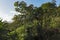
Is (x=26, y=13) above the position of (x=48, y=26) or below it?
above

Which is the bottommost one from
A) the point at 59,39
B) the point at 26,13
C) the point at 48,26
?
the point at 59,39

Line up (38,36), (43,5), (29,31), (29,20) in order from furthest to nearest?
(43,5) → (29,20) → (38,36) → (29,31)

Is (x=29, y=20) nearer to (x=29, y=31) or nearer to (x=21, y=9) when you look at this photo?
(x=21, y=9)

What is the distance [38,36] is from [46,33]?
1.54 metres

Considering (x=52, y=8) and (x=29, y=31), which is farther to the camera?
(x=52, y=8)

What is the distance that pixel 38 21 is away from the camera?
28.2 m

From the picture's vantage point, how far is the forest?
79.7 ft

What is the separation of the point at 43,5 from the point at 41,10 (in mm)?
725

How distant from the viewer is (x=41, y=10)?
3064cm

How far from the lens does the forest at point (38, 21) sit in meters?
24.3

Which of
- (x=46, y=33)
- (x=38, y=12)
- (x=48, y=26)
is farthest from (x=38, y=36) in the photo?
(x=38, y=12)

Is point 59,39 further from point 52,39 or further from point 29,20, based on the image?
point 29,20

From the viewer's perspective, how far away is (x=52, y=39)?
26.9 meters

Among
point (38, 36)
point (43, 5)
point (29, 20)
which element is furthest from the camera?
point (43, 5)
